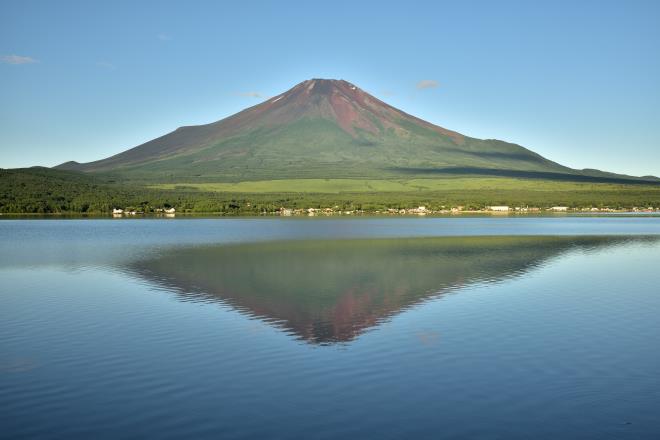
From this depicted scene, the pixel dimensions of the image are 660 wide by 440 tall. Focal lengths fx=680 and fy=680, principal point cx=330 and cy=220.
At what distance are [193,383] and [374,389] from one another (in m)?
3.35

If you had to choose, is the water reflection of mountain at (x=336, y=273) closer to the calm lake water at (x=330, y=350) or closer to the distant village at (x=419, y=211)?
the calm lake water at (x=330, y=350)

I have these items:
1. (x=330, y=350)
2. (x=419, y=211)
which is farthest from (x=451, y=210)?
(x=330, y=350)

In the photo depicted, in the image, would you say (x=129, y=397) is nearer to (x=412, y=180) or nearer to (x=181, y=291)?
(x=181, y=291)

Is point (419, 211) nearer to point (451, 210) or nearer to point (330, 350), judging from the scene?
point (451, 210)

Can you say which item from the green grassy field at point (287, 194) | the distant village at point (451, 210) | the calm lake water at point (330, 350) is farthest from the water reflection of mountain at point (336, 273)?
the green grassy field at point (287, 194)

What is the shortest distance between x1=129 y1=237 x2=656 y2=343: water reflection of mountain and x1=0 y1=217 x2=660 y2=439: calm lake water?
0.16 meters

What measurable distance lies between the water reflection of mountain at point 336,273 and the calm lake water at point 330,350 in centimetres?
16

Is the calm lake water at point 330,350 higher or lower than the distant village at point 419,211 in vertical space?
lower

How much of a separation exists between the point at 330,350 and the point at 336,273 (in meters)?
14.2

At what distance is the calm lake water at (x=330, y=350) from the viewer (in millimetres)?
10680

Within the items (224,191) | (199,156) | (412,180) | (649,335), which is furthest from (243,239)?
(199,156)

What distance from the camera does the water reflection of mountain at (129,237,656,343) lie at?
19.9m

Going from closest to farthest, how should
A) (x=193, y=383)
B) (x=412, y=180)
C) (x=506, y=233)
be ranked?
(x=193, y=383) → (x=506, y=233) → (x=412, y=180)

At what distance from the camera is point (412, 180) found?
153m
